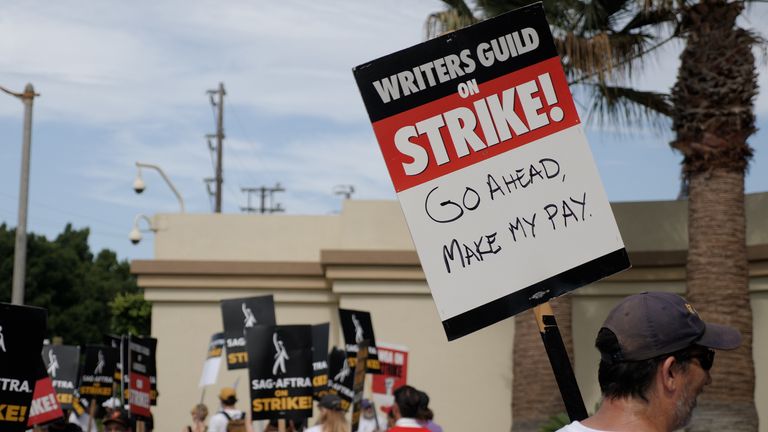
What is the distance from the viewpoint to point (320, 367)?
663 inches

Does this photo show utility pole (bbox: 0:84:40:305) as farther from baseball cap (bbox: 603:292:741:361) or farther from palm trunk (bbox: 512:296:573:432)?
baseball cap (bbox: 603:292:741:361)

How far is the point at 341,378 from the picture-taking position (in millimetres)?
16281

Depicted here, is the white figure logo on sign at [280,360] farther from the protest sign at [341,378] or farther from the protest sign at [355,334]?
the protest sign at [355,334]

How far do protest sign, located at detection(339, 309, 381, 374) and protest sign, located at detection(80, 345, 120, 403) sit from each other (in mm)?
3968

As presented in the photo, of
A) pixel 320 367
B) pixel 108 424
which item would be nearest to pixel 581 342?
pixel 320 367

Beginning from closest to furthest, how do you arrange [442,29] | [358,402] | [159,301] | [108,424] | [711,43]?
1. [108,424]
2. [358,402]
3. [711,43]
4. [442,29]
5. [159,301]

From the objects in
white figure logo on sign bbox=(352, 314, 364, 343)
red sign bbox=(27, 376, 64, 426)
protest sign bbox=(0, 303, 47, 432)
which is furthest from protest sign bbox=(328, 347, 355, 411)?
protest sign bbox=(0, 303, 47, 432)

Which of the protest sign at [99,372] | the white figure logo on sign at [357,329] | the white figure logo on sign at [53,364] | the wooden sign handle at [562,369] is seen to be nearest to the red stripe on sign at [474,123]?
the wooden sign handle at [562,369]

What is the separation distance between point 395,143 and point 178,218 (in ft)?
68.1

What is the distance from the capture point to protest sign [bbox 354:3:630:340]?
404 centimetres

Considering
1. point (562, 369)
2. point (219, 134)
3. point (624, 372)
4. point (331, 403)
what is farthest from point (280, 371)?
point (219, 134)

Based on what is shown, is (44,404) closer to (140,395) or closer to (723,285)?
(140,395)

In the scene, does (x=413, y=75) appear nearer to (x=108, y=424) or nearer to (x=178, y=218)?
(x=108, y=424)

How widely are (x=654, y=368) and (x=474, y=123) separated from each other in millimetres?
1455
